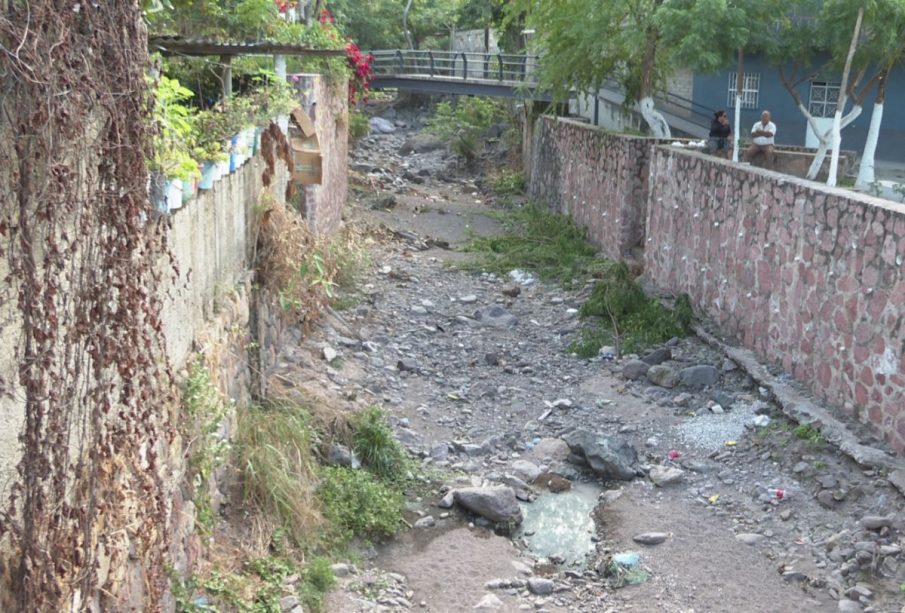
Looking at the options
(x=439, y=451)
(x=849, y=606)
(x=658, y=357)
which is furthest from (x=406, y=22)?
(x=849, y=606)

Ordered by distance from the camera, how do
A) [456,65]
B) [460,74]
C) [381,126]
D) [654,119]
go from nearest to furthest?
[654,119], [460,74], [456,65], [381,126]

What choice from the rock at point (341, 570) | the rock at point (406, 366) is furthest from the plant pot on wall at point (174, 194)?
the rock at point (406, 366)

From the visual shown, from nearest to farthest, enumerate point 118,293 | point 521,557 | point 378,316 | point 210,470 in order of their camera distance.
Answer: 1. point 118,293
2. point 210,470
3. point 521,557
4. point 378,316

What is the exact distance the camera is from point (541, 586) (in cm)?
646

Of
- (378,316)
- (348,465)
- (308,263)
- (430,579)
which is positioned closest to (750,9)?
(378,316)

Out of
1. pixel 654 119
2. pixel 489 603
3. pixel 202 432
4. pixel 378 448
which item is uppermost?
pixel 654 119

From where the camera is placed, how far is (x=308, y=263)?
8.86 meters

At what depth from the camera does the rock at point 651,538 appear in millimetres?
7016

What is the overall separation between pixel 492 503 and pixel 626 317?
5.10 metres

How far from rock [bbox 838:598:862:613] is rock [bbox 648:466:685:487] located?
1.98 metres

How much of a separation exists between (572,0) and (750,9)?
14.7 ft

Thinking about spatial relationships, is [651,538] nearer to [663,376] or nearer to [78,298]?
[663,376]

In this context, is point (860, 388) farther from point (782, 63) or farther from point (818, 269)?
point (782, 63)

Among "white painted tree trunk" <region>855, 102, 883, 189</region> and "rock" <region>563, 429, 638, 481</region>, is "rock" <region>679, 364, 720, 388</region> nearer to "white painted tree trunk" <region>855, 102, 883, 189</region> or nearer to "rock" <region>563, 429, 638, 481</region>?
"rock" <region>563, 429, 638, 481</region>
